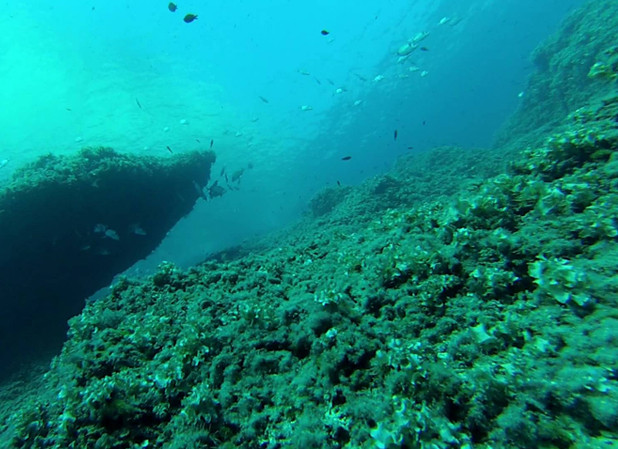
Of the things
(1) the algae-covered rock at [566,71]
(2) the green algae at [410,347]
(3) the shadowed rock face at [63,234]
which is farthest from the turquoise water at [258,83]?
(2) the green algae at [410,347]

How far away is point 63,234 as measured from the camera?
10.9 metres

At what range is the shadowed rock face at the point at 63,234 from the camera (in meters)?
10.0

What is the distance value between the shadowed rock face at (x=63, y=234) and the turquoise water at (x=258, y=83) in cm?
1311

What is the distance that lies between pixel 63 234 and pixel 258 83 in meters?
45.6

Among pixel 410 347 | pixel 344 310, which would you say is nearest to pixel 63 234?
pixel 344 310

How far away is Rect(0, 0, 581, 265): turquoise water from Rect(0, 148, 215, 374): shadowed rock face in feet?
43.0

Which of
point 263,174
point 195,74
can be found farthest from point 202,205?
point 195,74

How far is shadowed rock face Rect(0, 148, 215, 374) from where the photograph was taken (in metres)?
10.0

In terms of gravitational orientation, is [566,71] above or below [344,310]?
below

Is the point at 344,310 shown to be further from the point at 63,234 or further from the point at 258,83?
the point at 258,83

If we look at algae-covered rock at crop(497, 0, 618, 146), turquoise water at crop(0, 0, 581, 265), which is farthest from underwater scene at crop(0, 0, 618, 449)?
turquoise water at crop(0, 0, 581, 265)

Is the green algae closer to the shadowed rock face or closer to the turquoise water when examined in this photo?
the shadowed rock face

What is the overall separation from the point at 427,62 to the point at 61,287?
70.4 meters

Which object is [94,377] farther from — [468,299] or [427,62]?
[427,62]
